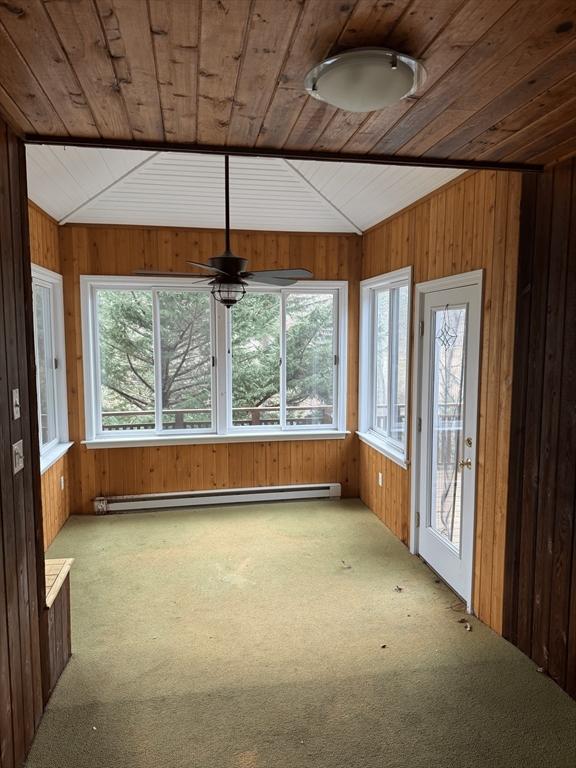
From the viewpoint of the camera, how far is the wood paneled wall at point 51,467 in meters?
3.97

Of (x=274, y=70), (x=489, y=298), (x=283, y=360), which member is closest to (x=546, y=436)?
(x=489, y=298)

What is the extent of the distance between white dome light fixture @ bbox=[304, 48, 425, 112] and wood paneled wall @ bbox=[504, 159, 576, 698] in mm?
1226

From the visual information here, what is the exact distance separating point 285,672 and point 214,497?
261 centimetres

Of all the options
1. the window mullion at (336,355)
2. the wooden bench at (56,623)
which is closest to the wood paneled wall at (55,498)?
the wooden bench at (56,623)

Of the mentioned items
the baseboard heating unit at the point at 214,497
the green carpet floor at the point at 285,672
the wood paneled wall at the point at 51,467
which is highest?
the wood paneled wall at the point at 51,467

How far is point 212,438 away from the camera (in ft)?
16.4

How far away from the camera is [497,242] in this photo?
2.81 metres

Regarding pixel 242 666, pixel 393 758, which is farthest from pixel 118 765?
pixel 393 758

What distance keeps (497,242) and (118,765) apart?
307 cm

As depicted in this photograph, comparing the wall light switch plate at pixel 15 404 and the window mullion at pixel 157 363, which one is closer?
the wall light switch plate at pixel 15 404

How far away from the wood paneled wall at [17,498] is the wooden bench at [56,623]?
0.11m

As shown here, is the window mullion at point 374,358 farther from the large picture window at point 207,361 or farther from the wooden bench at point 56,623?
the wooden bench at point 56,623

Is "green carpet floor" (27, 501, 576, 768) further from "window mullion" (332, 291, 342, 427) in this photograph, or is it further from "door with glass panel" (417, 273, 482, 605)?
"window mullion" (332, 291, 342, 427)

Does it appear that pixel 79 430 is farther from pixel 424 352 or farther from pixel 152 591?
pixel 424 352
